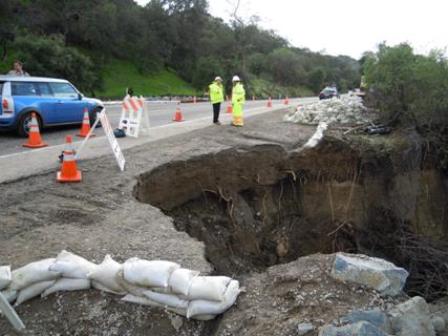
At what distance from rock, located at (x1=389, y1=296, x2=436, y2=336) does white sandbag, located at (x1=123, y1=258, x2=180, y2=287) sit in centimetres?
196

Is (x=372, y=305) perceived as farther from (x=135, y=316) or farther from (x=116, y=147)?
(x=116, y=147)

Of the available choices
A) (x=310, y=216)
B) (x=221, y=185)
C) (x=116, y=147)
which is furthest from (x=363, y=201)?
(x=116, y=147)

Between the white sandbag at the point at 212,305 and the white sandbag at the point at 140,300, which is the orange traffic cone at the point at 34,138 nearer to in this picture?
the white sandbag at the point at 140,300

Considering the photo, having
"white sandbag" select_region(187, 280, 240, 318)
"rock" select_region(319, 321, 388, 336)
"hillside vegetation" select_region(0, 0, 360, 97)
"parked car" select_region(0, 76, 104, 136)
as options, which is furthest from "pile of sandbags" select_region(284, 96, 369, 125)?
"hillside vegetation" select_region(0, 0, 360, 97)

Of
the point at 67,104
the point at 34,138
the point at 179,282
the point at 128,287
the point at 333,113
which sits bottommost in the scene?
the point at 128,287

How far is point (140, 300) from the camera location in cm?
422

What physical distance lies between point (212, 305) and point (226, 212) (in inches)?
253

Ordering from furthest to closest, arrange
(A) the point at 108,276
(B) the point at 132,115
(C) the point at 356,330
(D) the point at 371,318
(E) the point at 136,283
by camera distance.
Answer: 1. (B) the point at 132,115
2. (A) the point at 108,276
3. (E) the point at 136,283
4. (D) the point at 371,318
5. (C) the point at 356,330

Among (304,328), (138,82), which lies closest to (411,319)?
(304,328)

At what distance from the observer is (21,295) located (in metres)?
4.31

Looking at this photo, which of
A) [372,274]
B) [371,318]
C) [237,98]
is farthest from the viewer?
[237,98]

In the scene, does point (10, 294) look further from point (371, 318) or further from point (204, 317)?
point (371, 318)

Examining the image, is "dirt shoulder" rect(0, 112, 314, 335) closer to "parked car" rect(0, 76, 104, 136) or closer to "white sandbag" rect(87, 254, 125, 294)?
"white sandbag" rect(87, 254, 125, 294)

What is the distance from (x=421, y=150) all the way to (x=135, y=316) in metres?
11.0
